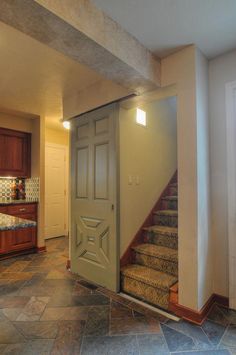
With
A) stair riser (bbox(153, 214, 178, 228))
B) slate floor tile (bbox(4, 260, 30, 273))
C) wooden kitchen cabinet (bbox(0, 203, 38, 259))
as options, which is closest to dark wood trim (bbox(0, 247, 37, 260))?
wooden kitchen cabinet (bbox(0, 203, 38, 259))

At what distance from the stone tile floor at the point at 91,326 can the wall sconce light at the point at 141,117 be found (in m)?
2.25

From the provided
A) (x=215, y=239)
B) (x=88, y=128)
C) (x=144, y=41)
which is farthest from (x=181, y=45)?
(x=215, y=239)

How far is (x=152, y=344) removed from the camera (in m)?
1.81

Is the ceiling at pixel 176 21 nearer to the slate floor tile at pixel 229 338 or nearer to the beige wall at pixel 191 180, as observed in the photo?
the beige wall at pixel 191 180

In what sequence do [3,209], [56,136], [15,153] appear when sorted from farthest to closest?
[56,136] < [15,153] < [3,209]

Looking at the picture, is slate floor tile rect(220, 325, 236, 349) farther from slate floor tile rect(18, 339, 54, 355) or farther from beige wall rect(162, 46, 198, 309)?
slate floor tile rect(18, 339, 54, 355)

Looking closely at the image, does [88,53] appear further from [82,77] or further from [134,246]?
[134,246]

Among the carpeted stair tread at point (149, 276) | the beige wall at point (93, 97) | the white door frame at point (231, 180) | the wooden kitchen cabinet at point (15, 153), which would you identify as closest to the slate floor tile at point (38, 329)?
the carpeted stair tread at point (149, 276)

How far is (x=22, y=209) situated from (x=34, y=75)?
2.40 m

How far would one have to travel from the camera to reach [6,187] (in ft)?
15.0

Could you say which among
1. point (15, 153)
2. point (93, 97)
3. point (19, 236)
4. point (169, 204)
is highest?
point (93, 97)

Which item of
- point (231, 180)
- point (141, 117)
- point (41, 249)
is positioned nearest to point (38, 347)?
point (231, 180)

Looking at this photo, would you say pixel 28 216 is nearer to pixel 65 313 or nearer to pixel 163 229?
pixel 65 313

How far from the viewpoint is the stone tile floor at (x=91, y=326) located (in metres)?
1.77
